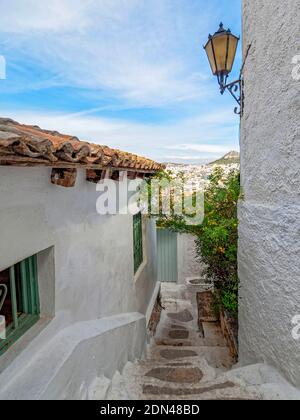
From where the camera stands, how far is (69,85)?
9.85 meters

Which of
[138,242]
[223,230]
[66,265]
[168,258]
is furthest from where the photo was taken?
[168,258]

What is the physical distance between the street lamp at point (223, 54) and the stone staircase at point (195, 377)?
398 centimetres

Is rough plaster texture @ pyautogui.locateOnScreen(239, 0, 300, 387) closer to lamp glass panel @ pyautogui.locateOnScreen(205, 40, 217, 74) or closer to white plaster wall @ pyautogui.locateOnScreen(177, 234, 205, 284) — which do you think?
lamp glass panel @ pyautogui.locateOnScreen(205, 40, 217, 74)

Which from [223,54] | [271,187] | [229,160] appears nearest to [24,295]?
[271,187]

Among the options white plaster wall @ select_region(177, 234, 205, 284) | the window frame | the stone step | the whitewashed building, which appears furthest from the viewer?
white plaster wall @ select_region(177, 234, 205, 284)

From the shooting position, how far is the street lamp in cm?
431

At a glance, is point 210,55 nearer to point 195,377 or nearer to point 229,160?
point 229,160

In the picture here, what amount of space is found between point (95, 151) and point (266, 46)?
236 cm

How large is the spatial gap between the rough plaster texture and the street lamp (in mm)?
227

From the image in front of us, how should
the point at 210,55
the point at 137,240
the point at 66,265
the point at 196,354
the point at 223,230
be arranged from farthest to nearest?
the point at 137,240 → the point at 196,354 → the point at 223,230 → the point at 210,55 → the point at 66,265

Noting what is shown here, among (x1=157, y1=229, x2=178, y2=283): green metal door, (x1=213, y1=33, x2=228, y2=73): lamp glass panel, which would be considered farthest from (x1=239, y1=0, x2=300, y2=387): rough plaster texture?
(x1=157, y1=229, x2=178, y2=283): green metal door

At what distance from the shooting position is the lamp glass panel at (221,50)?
4.31 metres

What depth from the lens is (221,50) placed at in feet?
14.3

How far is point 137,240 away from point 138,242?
0.17 m
